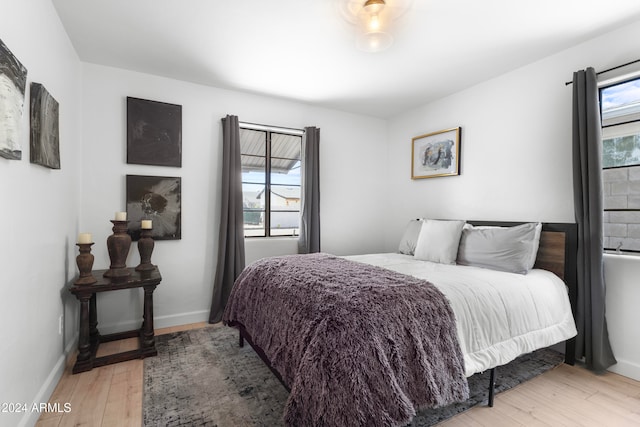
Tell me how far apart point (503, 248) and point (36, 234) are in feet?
10.5

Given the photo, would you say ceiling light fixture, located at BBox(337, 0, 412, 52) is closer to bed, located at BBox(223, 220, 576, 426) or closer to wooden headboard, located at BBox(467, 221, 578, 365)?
bed, located at BBox(223, 220, 576, 426)

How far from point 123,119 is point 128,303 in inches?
70.4

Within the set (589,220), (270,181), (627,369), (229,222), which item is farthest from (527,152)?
(229,222)

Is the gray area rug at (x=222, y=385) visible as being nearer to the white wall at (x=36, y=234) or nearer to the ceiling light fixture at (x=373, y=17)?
the white wall at (x=36, y=234)

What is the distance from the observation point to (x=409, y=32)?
7.61 feet

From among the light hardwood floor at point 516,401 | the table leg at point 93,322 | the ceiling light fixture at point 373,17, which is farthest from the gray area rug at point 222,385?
the ceiling light fixture at point 373,17

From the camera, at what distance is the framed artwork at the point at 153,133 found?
9.86 ft

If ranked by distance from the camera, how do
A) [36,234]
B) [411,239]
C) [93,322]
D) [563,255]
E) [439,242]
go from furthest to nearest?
[411,239]
[439,242]
[93,322]
[563,255]
[36,234]

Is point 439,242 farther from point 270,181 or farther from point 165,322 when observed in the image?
point 165,322

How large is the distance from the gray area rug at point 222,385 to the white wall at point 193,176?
574 millimetres

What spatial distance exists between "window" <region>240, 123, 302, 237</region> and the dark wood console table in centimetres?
132

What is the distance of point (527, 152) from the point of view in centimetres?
287

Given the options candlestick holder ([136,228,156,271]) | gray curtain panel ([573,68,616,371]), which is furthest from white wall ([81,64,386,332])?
gray curtain panel ([573,68,616,371])

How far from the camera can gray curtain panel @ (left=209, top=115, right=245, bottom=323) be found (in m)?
3.30
